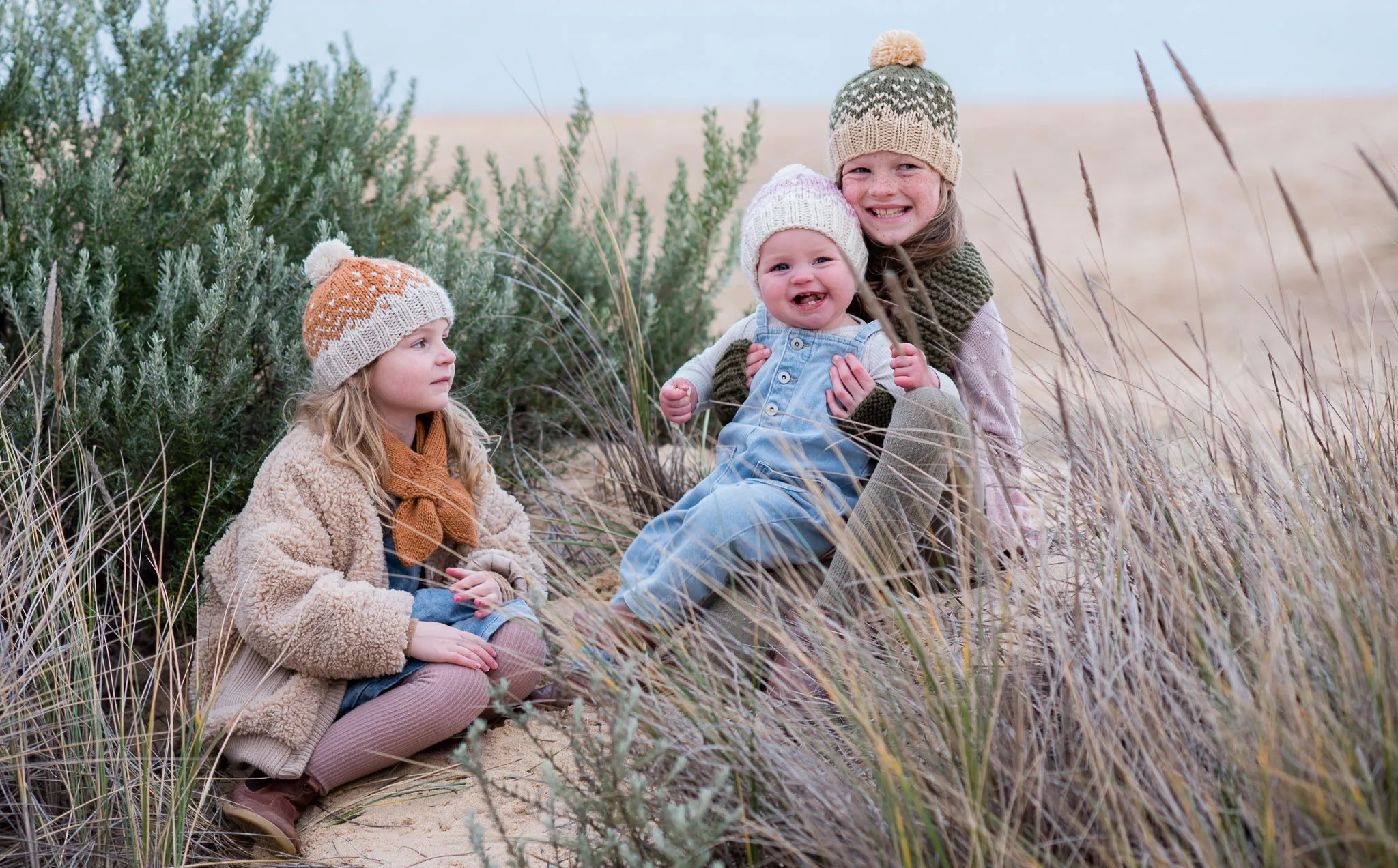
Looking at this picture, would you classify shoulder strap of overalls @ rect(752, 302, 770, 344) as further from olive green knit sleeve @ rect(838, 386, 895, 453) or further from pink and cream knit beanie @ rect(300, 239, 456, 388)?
pink and cream knit beanie @ rect(300, 239, 456, 388)

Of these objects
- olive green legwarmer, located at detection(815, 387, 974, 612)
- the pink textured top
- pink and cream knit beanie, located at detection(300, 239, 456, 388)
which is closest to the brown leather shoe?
pink and cream knit beanie, located at detection(300, 239, 456, 388)

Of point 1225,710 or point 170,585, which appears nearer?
point 1225,710

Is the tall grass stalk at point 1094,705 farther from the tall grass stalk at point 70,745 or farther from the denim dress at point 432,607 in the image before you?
the tall grass stalk at point 70,745

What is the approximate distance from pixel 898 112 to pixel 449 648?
1.78m

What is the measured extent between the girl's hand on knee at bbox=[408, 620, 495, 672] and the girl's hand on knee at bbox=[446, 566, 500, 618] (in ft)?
0.27

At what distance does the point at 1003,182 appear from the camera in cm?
1923

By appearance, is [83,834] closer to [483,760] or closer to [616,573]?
[483,760]

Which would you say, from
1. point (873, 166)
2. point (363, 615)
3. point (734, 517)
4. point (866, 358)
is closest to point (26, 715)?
point (363, 615)

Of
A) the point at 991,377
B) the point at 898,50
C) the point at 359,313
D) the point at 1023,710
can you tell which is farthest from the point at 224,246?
the point at 1023,710

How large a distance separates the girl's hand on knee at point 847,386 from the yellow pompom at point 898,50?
0.87m

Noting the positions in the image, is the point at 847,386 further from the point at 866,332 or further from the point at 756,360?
the point at 756,360

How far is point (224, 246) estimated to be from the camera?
11.6ft

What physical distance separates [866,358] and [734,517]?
0.56 meters

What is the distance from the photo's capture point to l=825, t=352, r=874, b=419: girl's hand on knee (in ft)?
9.52
